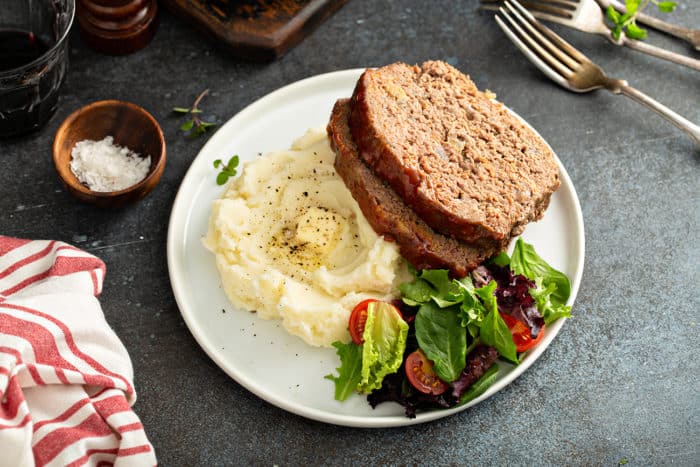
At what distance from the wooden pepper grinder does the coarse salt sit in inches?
35.4

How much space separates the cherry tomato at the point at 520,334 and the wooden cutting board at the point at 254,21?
2592mm

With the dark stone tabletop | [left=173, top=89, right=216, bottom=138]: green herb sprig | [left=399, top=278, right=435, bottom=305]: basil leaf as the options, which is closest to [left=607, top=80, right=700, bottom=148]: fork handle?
the dark stone tabletop

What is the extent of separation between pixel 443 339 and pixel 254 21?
9.06 ft

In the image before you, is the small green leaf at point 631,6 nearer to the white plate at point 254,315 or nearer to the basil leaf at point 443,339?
the white plate at point 254,315

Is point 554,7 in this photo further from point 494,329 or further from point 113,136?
point 113,136

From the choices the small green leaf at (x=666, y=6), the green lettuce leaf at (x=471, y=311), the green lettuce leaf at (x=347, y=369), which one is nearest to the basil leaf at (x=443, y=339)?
the green lettuce leaf at (x=471, y=311)

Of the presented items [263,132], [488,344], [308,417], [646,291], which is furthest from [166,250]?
[646,291]

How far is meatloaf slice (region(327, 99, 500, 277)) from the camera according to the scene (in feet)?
13.8

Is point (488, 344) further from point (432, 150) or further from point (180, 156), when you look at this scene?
point (180, 156)

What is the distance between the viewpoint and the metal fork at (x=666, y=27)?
18.0 feet

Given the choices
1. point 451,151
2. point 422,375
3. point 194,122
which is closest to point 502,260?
point 451,151

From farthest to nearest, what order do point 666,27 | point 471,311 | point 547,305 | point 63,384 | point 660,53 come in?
point 666,27
point 660,53
point 547,305
point 471,311
point 63,384

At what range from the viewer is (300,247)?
4402mm

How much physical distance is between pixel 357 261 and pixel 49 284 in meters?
1.77
